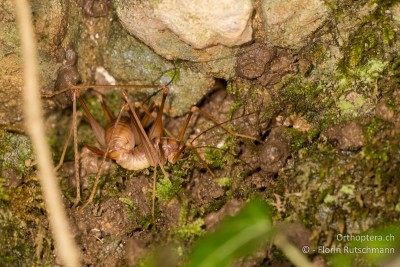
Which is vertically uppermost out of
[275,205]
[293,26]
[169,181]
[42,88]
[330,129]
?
[42,88]

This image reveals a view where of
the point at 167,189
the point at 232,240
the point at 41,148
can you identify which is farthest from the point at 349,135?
the point at 41,148

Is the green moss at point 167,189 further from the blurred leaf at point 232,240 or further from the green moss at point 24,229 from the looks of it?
the blurred leaf at point 232,240

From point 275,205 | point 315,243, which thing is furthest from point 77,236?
point 315,243

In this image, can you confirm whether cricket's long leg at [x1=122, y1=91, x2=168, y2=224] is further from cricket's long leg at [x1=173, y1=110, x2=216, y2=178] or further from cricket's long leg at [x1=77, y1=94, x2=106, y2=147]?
cricket's long leg at [x1=77, y1=94, x2=106, y2=147]

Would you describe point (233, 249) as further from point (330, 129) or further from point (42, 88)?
point (42, 88)

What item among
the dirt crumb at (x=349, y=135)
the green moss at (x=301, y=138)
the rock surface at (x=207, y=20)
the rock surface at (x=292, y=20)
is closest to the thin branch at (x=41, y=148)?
the rock surface at (x=207, y=20)

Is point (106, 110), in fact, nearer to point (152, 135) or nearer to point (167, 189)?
point (152, 135)
